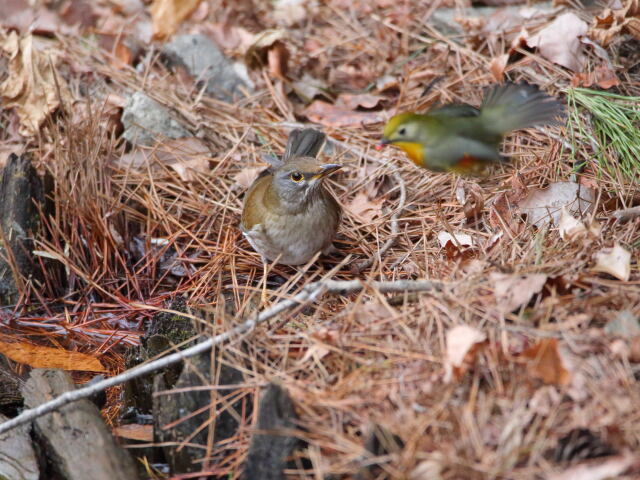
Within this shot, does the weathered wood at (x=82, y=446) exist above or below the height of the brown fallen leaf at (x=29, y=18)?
below

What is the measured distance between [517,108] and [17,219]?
3.44 meters

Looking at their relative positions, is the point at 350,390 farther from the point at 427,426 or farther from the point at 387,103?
the point at 387,103

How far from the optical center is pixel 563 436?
2.57 m

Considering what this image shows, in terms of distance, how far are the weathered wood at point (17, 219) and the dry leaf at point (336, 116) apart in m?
2.31

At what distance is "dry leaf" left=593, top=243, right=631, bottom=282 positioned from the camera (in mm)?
3113

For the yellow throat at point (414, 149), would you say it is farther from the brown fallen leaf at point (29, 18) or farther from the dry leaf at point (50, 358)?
the brown fallen leaf at point (29, 18)

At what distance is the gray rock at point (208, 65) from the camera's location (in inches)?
A: 250

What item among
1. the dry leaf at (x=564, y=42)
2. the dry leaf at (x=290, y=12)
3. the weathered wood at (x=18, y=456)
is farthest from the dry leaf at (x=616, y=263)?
the dry leaf at (x=290, y=12)

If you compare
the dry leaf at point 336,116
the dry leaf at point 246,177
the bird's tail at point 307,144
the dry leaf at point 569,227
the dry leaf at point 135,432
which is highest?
the dry leaf at point 569,227

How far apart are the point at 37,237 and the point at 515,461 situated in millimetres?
3753

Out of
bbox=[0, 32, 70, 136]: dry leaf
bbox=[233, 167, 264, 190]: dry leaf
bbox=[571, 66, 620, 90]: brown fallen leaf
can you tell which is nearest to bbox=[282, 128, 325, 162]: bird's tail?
bbox=[233, 167, 264, 190]: dry leaf

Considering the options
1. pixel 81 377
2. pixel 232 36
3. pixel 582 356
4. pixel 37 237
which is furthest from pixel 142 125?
pixel 582 356

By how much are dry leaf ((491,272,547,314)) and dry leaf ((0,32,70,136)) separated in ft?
12.9

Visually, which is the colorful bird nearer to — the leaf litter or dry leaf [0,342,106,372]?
the leaf litter
